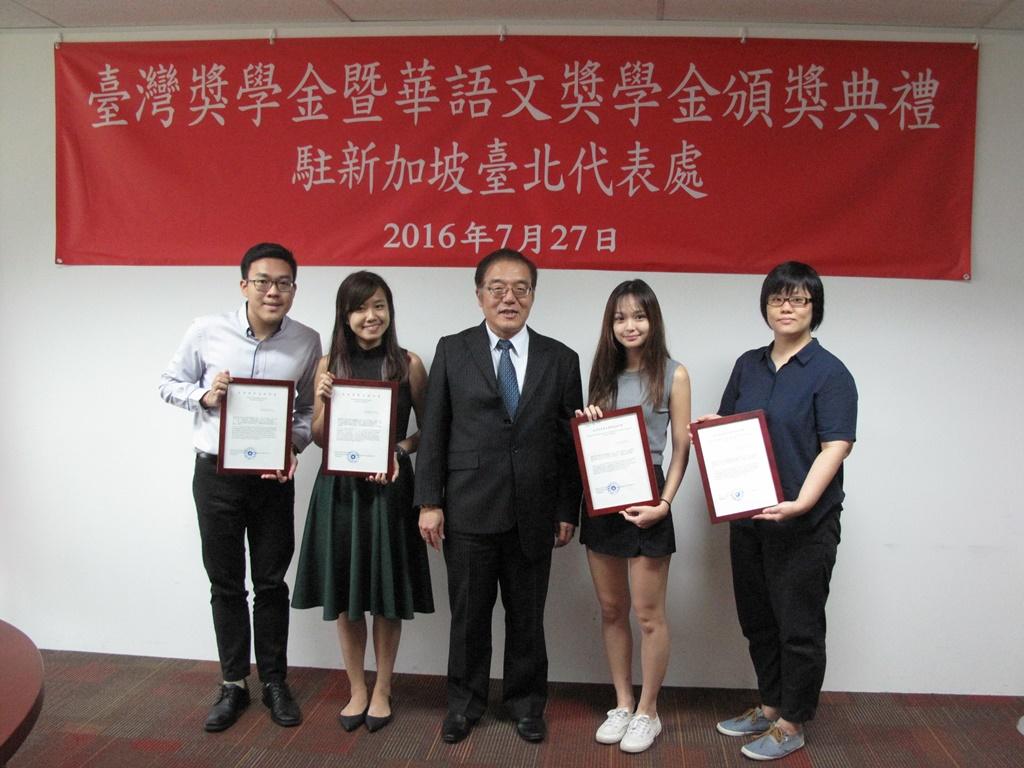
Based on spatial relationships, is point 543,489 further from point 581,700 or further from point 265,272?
point 265,272

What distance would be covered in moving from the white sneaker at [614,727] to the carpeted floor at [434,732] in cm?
3

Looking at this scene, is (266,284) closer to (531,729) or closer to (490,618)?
(490,618)

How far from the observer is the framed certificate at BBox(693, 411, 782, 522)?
2.26 meters

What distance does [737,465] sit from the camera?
2.28 metres

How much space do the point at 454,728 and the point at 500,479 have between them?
2.68ft

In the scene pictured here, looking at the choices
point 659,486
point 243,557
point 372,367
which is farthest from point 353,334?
point 659,486

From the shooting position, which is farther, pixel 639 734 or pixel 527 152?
pixel 527 152

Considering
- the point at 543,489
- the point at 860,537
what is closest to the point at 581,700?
the point at 543,489

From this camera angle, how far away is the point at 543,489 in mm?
2398

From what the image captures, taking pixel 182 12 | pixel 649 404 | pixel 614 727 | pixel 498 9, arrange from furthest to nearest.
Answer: pixel 182 12, pixel 498 9, pixel 614 727, pixel 649 404

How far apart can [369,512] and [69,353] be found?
5.15 feet

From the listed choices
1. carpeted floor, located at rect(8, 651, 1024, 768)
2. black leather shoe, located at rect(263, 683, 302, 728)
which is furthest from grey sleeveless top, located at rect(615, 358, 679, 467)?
black leather shoe, located at rect(263, 683, 302, 728)

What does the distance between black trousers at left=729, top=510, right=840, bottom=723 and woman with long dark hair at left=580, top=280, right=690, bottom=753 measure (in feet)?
0.88

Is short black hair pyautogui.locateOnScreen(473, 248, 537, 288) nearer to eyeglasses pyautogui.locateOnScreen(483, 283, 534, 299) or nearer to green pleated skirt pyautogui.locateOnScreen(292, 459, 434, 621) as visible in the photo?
eyeglasses pyautogui.locateOnScreen(483, 283, 534, 299)
